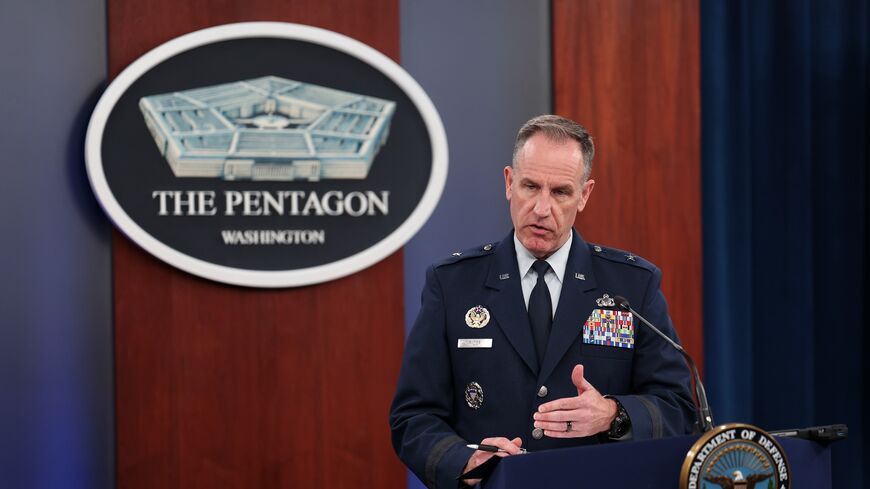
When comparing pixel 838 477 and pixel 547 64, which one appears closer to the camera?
pixel 547 64

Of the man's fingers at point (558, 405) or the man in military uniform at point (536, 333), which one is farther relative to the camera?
the man in military uniform at point (536, 333)

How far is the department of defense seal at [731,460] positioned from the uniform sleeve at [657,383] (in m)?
0.20

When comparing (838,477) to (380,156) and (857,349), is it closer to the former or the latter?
(857,349)

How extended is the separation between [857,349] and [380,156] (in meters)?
2.04

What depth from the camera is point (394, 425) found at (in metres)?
1.68

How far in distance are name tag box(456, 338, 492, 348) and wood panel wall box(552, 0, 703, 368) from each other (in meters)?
1.31

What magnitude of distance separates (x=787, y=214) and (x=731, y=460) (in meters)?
2.28

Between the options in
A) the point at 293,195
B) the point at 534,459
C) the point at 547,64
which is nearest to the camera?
the point at 534,459

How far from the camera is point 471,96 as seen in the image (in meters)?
2.89

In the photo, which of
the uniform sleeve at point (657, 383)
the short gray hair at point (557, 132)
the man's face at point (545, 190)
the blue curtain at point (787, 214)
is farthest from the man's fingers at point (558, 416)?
the blue curtain at point (787, 214)

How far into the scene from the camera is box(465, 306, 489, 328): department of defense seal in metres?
1.73

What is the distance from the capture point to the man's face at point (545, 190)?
170cm

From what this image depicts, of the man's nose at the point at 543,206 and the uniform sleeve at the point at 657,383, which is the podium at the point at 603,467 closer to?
the uniform sleeve at the point at 657,383

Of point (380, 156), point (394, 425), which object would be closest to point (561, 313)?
point (394, 425)
